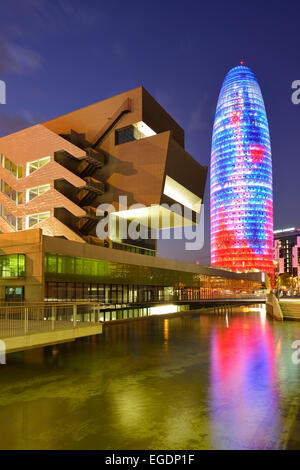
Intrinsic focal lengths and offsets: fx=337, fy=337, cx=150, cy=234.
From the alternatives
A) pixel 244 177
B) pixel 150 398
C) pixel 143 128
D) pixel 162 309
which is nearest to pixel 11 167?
pixel 143 128

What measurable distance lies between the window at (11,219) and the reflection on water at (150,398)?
36017 mm

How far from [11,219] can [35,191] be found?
6.15 metres

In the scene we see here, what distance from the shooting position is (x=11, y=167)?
51.8 meters

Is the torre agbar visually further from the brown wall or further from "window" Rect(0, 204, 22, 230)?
the brown wall

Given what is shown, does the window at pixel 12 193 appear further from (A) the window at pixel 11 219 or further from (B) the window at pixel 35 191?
(A) the window at pixel 11 219

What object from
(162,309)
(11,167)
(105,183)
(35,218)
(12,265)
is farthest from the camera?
(11,167)

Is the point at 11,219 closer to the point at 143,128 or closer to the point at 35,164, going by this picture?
the point at 35,164

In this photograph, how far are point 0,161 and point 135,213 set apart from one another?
908 inches

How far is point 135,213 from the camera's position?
48.7 m

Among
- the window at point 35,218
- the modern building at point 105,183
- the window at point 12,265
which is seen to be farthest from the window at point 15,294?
the window at point 35,218

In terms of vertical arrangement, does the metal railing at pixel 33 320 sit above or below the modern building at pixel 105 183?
below

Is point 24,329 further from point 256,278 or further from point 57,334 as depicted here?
point 256,278

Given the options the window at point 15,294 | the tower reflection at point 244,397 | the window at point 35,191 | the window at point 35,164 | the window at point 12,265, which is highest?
the window at point 35,164

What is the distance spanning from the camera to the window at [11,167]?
51.2 m
